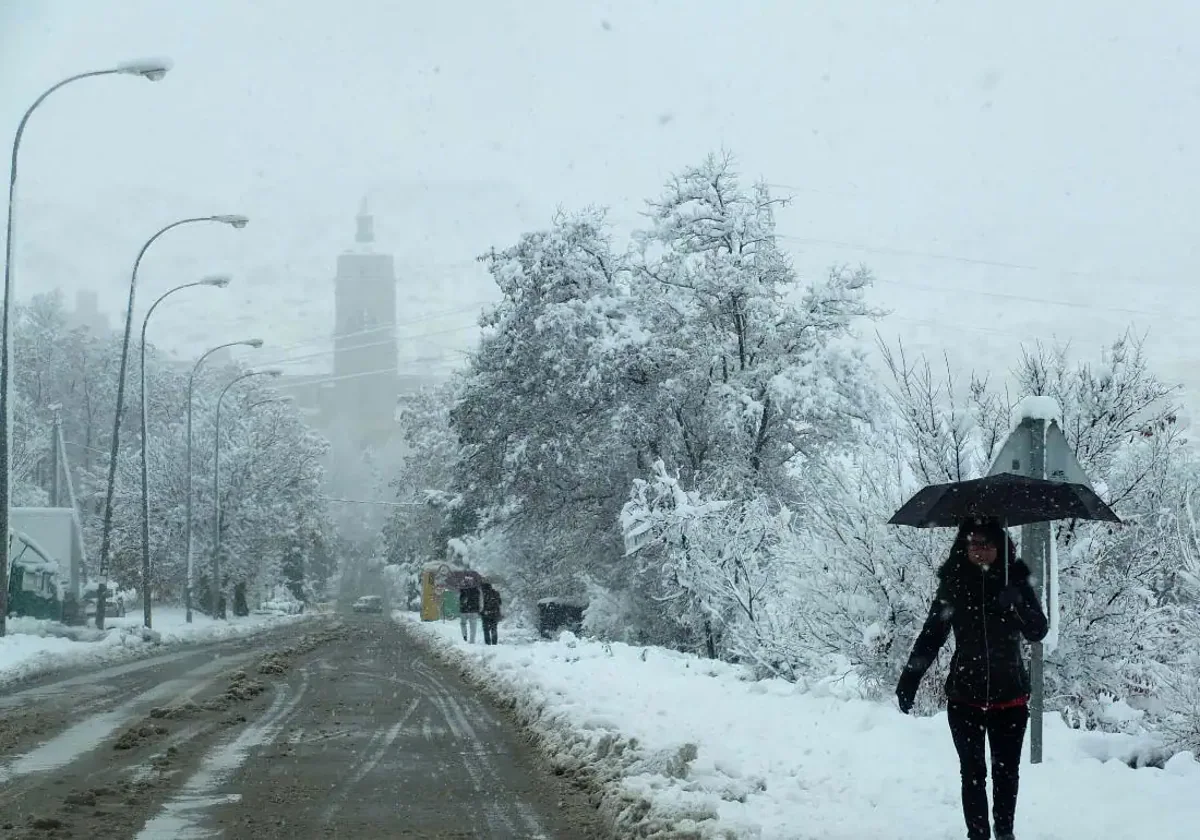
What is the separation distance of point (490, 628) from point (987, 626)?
23703 millimetres

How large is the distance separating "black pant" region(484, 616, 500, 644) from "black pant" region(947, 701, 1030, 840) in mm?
22988

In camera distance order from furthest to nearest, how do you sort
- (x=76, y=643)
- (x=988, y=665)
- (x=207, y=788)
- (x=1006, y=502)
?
1. (x=76, y=643)
2. (x=207, y=788)
3. (x=1006, y=502)
4. (x=988, y=665)

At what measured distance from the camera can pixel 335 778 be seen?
33.4ft

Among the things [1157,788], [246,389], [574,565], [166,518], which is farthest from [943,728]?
[246,389]

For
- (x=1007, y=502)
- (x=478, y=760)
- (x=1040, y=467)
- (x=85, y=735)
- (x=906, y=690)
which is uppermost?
(x=1040, y=467)

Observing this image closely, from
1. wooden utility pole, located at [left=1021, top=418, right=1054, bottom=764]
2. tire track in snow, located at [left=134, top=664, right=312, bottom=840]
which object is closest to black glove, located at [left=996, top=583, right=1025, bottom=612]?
wooden utility pole, located at [left=1021, top=418, right=1054, bottom=764]

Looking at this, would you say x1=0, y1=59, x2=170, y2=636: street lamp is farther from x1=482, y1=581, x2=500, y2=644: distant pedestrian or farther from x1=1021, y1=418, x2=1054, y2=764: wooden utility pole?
x1=1021, y1=418, x2=1054, y2=764: wooden utility pole

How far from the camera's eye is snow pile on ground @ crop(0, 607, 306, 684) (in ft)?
78.0

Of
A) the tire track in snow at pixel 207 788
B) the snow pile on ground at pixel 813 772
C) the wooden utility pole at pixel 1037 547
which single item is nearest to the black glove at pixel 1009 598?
the snow pile on ground at pixel 813 772

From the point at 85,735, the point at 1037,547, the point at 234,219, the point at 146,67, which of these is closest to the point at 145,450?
the point at 234,219

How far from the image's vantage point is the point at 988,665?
679 cm

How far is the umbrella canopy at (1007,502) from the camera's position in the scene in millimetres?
7922

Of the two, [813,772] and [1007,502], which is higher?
[1007,502]

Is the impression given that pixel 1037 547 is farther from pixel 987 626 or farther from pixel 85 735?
pixel 85 735
